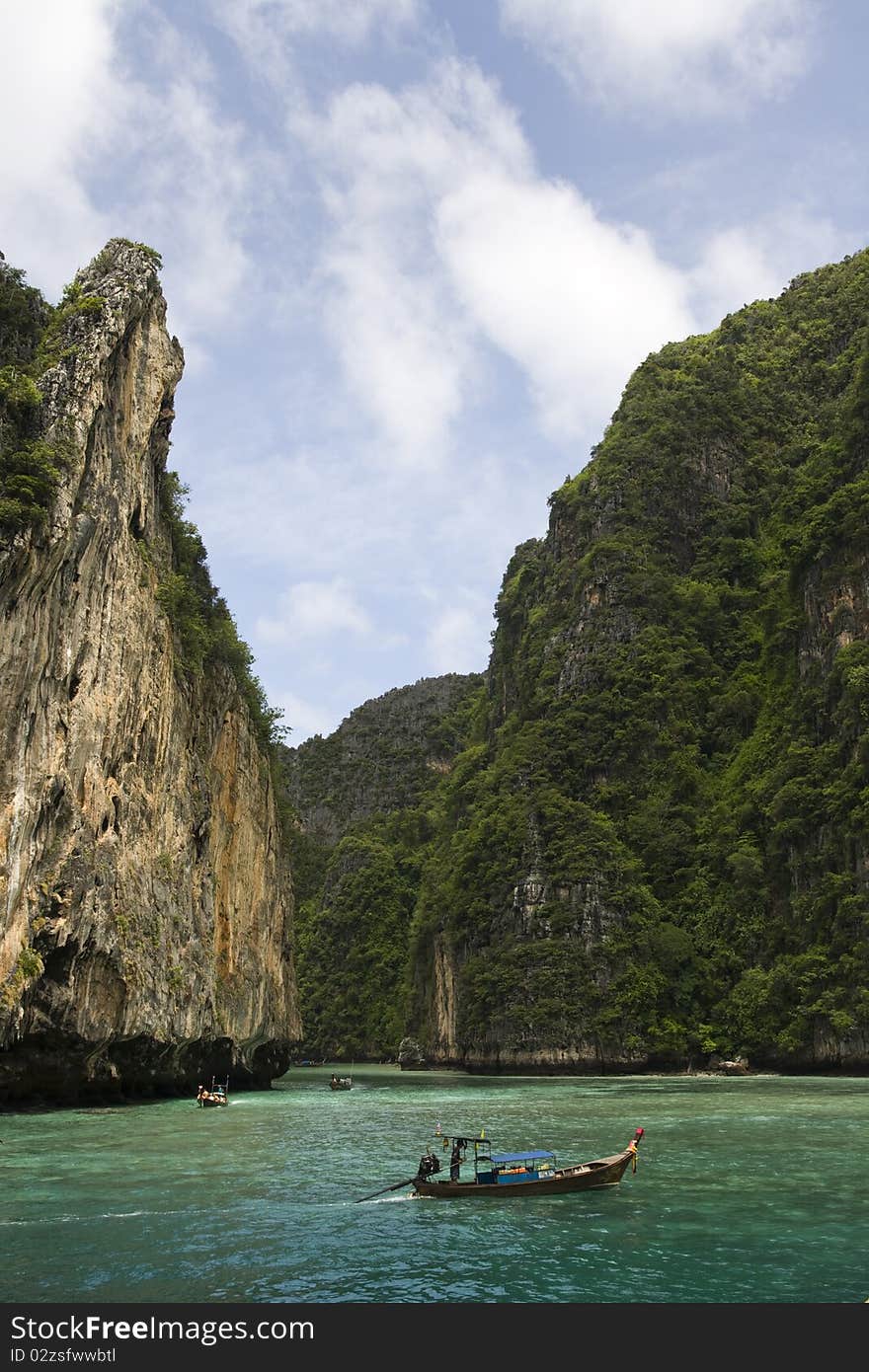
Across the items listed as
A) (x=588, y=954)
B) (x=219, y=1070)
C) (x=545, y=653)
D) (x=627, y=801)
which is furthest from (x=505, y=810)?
(x=219, y=1070)

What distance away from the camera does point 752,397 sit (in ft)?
379

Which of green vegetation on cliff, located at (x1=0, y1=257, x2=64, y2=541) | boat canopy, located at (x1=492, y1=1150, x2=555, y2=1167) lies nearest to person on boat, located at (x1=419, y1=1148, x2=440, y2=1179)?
boat canopy, located at (x1=492, y1=1150, x2=555, y2=1167)

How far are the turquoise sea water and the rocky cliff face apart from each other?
4194mm

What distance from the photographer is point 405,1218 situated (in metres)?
18.5

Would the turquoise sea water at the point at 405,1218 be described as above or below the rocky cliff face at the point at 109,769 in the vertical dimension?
below

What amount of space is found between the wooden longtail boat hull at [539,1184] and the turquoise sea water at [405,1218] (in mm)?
266

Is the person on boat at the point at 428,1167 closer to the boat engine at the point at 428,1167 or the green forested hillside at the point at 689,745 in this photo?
the boat engine at the point at 428,1167

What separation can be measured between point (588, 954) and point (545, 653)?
127ft

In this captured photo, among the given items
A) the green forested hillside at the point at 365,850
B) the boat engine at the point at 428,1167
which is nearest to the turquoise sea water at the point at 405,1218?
the boat engine at the point at 428,1167

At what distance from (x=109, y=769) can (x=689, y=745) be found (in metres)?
64.4

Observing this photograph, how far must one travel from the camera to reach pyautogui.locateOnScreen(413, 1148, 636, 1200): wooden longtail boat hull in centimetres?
2014

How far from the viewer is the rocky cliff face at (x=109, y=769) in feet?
99.9

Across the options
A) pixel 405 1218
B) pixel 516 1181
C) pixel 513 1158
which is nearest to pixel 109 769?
pixel 513 1158

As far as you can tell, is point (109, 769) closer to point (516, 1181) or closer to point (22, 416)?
point (22, 416)
